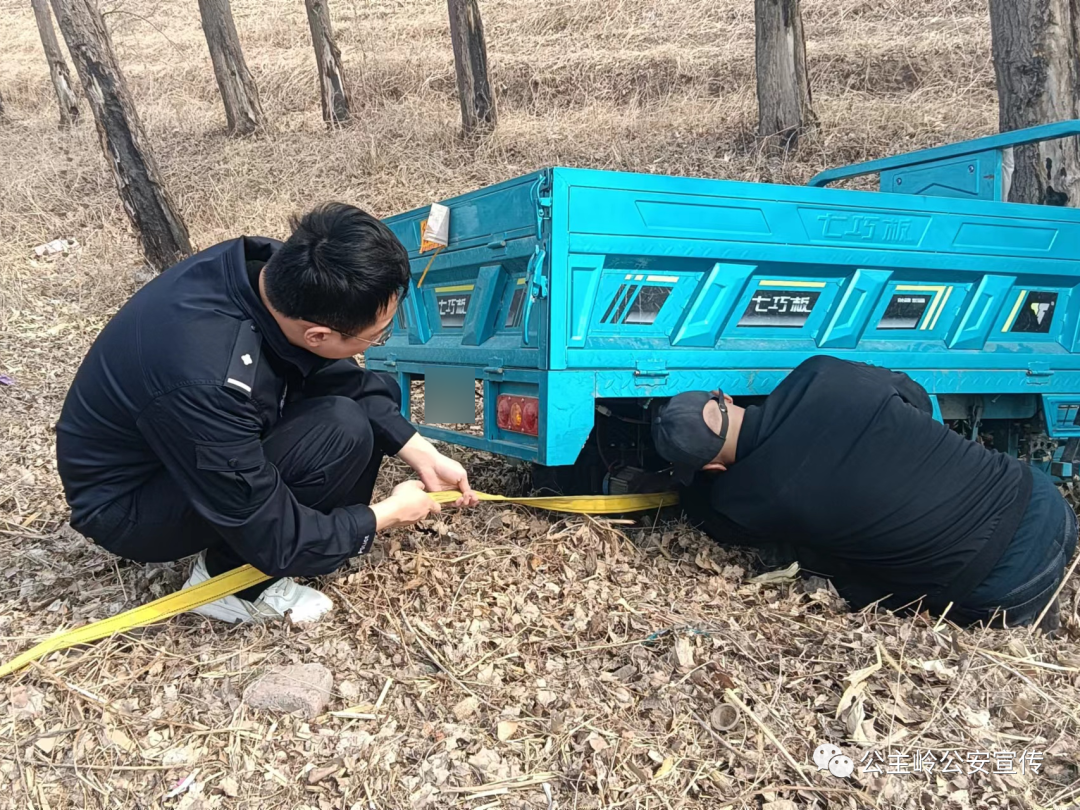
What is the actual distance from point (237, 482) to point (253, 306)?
0.53 m

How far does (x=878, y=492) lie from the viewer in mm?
2957

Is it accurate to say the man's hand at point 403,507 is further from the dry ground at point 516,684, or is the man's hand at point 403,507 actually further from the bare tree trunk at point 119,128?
the bare tree trunk at point 119,128

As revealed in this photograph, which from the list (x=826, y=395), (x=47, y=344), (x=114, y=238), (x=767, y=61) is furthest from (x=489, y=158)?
(x=826, y=395)

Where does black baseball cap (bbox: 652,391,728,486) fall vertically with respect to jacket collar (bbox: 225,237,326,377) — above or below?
below

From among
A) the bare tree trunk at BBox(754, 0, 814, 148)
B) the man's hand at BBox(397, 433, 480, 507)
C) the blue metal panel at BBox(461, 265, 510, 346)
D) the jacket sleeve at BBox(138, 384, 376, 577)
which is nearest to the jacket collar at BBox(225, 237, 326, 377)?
the jacket sleeve at BBox(138, 384, 376, 577)

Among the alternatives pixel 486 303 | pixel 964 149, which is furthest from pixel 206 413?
pixel 964 149

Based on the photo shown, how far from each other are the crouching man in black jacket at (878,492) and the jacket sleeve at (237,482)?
4.39ft

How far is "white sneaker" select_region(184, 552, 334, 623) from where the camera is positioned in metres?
2.88

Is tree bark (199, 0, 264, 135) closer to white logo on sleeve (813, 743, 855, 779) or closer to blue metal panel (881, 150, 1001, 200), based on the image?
blue metal panel (881, 150, 1001, 200)

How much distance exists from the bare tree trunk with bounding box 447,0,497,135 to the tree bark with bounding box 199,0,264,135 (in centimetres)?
386

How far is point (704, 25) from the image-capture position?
1770cm

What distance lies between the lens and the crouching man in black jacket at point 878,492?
296 centimetres

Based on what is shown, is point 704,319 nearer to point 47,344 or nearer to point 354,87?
point 47,344

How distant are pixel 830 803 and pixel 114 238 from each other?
33.8 feet
